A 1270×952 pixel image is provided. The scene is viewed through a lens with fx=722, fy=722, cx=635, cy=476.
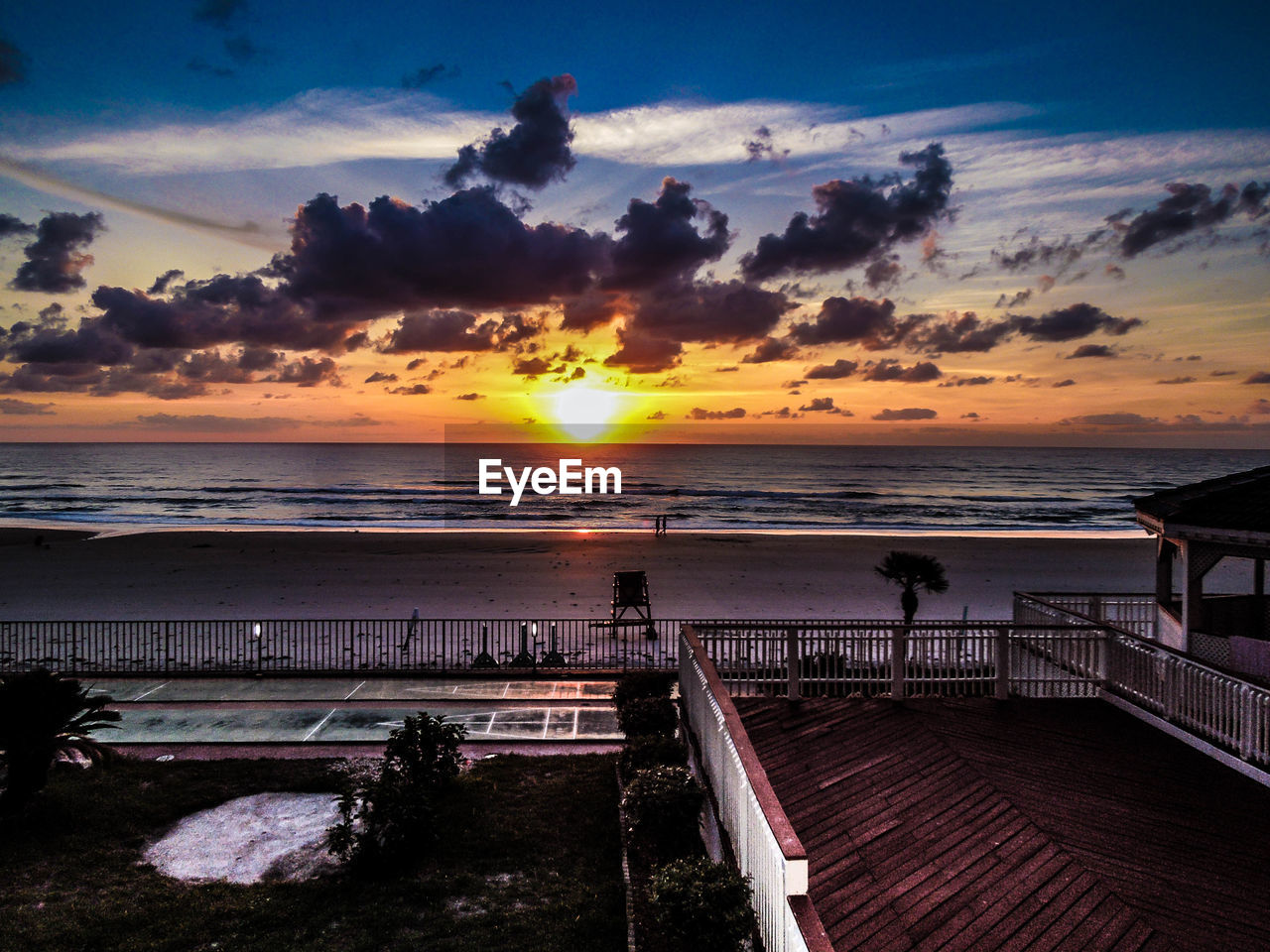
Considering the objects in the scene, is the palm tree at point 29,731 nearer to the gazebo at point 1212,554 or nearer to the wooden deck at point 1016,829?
the wooden deck at point 1016,829

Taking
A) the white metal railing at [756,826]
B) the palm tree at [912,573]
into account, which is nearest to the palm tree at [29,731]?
the white metal railing at [756,826]

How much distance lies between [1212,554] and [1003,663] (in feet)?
9.02

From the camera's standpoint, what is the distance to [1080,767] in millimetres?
7473

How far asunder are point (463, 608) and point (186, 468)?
117718 mm

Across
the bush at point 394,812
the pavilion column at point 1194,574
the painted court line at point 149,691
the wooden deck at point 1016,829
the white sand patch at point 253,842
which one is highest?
the pavilion column at point 1194,574

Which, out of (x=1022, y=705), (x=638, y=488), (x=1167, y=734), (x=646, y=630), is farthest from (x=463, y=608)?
(x=638, y=488)

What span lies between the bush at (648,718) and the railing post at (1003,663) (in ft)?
14.3

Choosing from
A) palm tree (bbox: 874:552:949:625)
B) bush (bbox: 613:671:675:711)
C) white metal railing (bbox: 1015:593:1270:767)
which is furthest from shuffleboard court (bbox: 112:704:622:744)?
palm tree (bbox: 874:552:949:625)

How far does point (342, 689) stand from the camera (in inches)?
563

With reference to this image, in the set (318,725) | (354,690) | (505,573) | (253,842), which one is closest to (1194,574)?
(253,842)

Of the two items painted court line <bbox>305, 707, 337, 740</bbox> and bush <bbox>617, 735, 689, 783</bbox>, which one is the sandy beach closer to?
painted court line <bbox>305, 707, 337, 740</bbox>

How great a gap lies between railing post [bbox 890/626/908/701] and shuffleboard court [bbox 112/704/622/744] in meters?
4.59

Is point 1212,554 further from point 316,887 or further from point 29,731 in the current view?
point 29,731

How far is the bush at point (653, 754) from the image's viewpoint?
8484 millimetres
